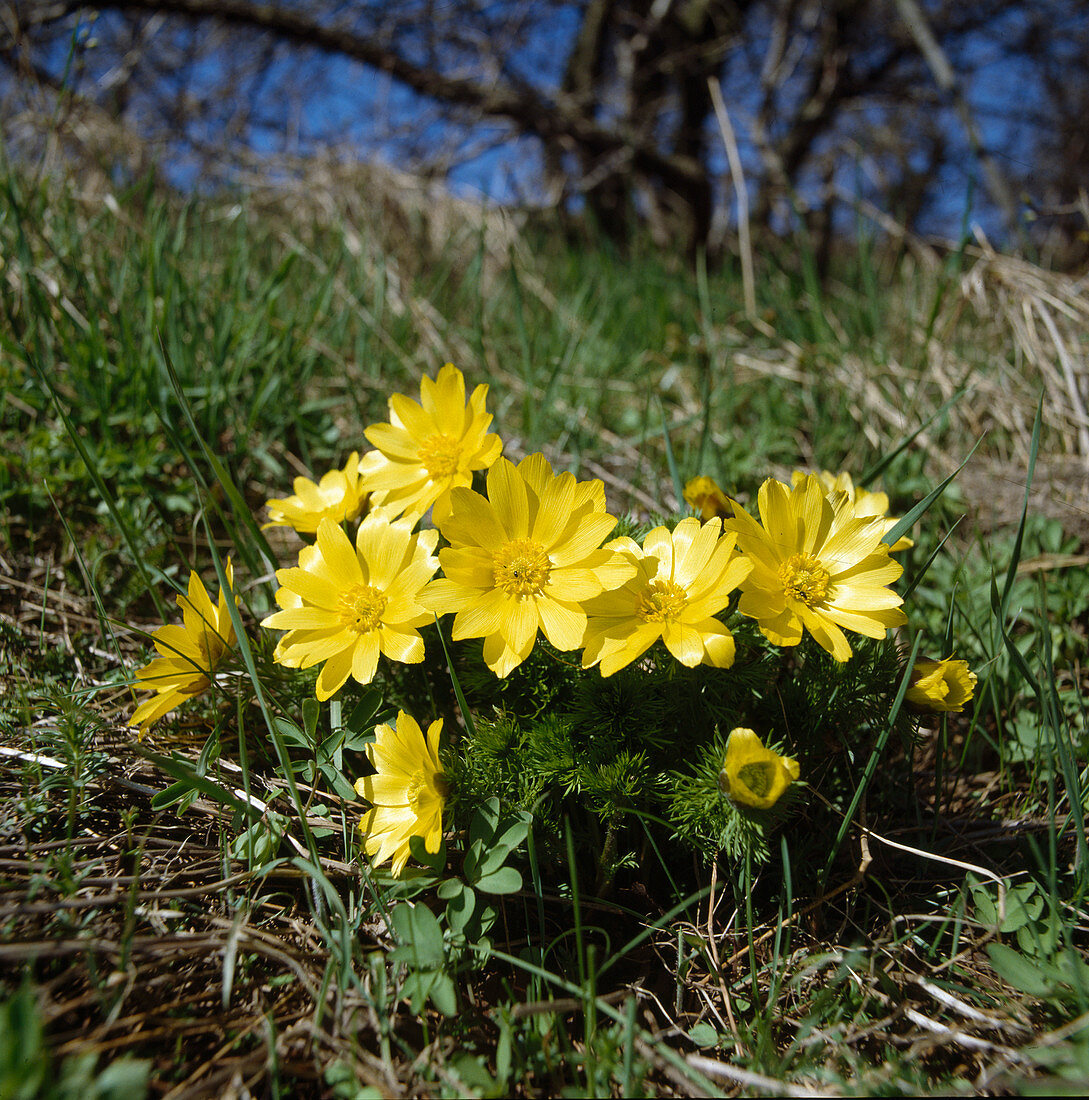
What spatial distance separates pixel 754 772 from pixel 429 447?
3.09 ft

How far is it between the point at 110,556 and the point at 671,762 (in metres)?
1.83

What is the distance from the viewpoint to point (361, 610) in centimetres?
143

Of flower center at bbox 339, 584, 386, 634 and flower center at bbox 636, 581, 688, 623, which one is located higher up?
flower center at bbox 636, 581, 688, 623

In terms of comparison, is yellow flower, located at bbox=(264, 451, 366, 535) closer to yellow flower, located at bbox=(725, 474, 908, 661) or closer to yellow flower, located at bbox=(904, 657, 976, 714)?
yellow flower, located at bbox=(725, 474, 908, 661)

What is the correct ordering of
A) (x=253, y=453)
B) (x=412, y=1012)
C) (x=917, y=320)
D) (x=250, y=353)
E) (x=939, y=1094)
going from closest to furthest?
(x=939, y=1094)
(x=412, y=1012)
(x=253, y=453)
(x=250, y=353)
(x=917, y=320)

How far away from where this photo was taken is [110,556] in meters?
2.21

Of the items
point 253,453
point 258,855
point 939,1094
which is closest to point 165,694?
point 258,855

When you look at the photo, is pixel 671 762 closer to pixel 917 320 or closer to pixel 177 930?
pixel 177 930

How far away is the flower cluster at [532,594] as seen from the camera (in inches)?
47.6

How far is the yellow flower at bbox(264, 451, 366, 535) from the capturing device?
5.42 ft

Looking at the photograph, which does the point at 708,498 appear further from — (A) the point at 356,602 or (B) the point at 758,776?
(A) the point at 356,602

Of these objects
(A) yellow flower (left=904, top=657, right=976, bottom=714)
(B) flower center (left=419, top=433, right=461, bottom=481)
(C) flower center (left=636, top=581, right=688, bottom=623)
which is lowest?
(A) yellow flower (left=904, top=657, right=976, bottom=714)

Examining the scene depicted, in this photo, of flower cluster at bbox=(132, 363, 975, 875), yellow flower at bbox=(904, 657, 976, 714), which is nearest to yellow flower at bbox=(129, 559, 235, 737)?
flower cluster at bbox=(132, 363, 975, 875)

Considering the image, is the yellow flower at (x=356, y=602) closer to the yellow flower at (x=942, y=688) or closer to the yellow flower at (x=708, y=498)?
the yellow flower at (x=708, y=498)
